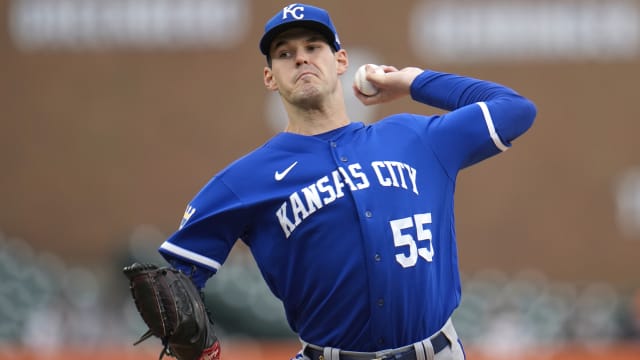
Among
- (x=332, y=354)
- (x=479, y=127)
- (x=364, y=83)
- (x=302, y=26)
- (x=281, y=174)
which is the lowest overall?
(x=332, y=354)

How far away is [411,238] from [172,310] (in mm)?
799

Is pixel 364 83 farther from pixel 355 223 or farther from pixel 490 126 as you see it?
pixel 355 223

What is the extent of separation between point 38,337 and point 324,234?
9991 millimetres

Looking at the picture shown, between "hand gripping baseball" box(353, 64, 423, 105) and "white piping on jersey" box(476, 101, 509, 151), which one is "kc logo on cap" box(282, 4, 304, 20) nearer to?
"hand gripping baseball" box(353, 64, 423, 105)

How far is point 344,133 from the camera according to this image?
3.85 m

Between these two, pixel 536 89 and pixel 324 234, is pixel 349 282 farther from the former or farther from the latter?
pixel 536 89

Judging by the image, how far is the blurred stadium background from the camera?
1470 cm

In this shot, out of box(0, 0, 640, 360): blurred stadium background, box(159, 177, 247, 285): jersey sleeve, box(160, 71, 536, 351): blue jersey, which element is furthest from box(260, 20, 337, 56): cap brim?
box(0, 0, 640, 360): blurred stadium background

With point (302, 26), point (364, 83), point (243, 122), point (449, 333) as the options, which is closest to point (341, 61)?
point (364, 83)

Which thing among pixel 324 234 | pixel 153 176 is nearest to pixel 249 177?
pixel 324 234

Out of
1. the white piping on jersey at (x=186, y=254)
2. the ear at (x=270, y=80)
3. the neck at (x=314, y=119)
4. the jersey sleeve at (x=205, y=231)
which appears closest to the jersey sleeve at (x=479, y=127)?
the neck at (x=314, y=119)

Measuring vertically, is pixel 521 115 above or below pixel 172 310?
above

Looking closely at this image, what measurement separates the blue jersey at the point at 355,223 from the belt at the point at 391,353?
0.02 meters

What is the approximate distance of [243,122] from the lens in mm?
15250
